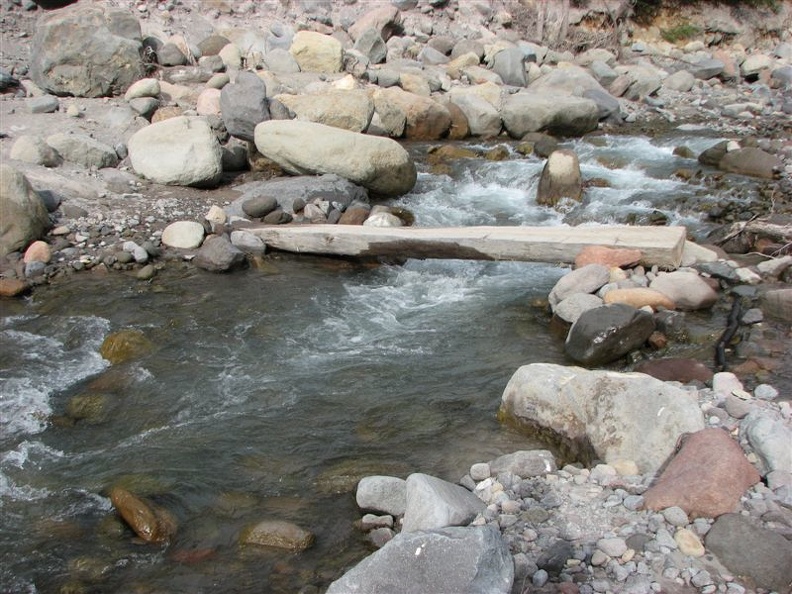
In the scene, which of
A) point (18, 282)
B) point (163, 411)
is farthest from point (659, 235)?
point (18, 282)

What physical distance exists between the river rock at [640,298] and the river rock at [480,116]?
7712 millimetres

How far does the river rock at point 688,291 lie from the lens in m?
6.80

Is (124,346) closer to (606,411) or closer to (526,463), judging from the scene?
(526,463)

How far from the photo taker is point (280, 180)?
10016 millimetres

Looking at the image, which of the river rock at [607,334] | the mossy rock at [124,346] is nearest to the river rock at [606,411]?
the river rock at [607,334]

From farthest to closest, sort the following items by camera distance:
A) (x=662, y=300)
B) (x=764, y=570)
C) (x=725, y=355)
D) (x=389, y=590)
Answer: (x=662, y=300)
(x=725, y=355)
(x=764, y=570)
(x=389, y=590)

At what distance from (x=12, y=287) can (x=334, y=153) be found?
4472 mm

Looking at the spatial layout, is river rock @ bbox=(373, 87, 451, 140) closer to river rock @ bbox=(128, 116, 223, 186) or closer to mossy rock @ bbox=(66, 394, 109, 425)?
river rock @ bbox=(128, 116, 223, 186)

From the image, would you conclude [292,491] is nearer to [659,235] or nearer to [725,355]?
[725,355]

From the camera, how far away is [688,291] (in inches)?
269

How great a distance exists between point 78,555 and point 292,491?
130 centimetres

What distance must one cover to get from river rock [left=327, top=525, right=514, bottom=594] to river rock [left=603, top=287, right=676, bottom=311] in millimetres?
4195

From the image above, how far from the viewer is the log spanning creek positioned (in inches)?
158

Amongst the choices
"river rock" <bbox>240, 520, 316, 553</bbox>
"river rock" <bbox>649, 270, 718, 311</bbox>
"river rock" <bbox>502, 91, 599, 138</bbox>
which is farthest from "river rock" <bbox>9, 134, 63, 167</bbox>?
"river rock" <bbox>502, 91, 599, 138</bbox>
